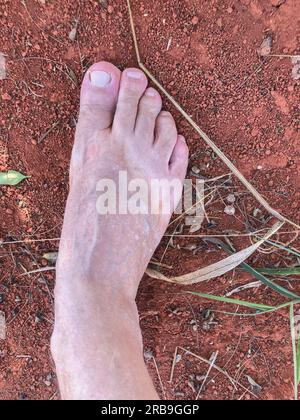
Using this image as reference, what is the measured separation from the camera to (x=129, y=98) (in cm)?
138

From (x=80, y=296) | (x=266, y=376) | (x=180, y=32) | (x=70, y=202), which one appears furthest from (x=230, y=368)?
(x=180, y=32)

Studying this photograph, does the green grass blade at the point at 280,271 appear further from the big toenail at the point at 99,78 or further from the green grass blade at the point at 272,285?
the big toenail at the point at 99,78

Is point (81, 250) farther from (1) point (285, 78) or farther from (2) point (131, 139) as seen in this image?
(1) point (285, 78)

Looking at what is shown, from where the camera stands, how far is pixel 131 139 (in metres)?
1.42

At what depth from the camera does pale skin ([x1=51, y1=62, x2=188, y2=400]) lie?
3.92 ft

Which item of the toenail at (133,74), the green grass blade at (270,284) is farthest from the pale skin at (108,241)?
the green grass blade at (270,284)

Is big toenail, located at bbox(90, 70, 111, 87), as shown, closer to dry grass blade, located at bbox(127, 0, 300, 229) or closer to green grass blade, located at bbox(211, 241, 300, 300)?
dry grass blade, located at bbox(127, 0, 300, 229)

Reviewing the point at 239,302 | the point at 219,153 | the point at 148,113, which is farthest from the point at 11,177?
the point at 239,302

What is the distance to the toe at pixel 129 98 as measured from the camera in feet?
4.42

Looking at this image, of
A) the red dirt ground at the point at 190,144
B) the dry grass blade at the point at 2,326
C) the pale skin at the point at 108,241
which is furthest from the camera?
the dry grass blade at the point at 2,326

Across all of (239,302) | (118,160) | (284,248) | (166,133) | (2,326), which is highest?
(166,133)

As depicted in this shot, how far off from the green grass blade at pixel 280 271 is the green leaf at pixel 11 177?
2.44 feet

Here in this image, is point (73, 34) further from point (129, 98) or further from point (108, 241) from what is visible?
point (108, 241)

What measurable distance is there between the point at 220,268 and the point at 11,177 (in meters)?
0.67
